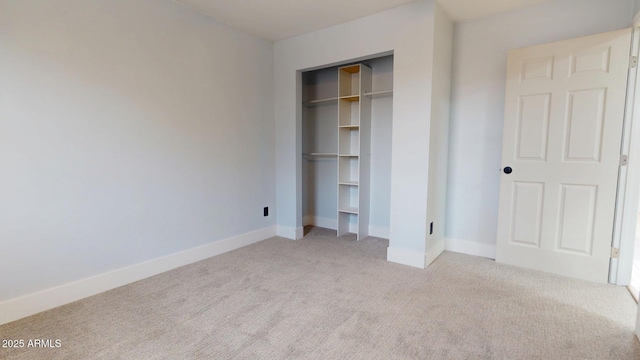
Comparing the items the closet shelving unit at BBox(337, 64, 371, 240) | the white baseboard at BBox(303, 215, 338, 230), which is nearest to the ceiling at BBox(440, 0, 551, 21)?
the closet shelving unit at BBox(337, 64, 371, 240)

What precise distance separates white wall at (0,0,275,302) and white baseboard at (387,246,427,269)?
173 centimetres

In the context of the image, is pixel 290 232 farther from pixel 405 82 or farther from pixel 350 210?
pixel 405 82

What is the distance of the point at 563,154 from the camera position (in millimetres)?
2611

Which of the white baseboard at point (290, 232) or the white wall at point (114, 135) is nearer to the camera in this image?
the white wall at point (114, 135)

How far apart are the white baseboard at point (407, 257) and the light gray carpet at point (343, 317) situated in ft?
0.38

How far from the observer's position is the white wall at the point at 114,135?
1.95 meters

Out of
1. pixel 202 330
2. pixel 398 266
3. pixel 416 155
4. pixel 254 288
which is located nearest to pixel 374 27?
pixel 416 155

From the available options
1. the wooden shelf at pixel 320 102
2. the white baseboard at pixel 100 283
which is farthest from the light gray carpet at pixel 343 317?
the wooden shelf at pixel 320 102

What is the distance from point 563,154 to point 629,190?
52 cm

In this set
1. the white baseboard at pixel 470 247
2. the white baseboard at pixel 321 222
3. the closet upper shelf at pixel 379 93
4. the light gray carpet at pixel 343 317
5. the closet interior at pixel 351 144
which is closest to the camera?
the light gray carpet at pixel 343 317

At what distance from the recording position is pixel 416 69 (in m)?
2.78

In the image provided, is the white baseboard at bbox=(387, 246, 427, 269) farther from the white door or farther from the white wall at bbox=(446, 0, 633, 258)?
the white door

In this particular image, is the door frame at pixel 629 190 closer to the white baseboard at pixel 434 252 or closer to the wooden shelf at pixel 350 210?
the white baseboard at pixel 434 252

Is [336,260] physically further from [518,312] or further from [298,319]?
[518,312]
